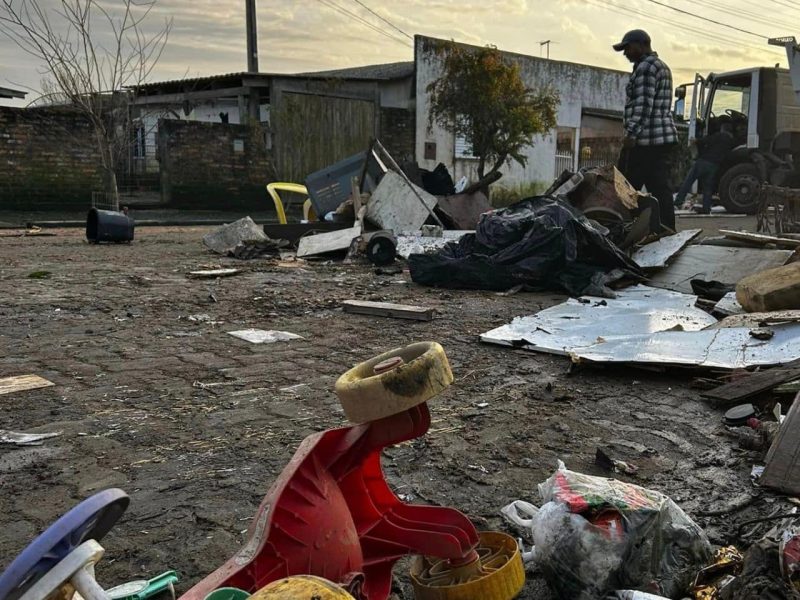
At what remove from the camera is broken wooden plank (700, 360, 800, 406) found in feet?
10.1

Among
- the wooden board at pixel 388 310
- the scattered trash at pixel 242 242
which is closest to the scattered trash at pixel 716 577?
the wooden board at pixel 388 310

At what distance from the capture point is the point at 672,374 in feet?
12.2

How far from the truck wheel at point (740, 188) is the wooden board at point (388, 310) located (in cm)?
1274

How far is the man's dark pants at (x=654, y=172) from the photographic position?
313 inches

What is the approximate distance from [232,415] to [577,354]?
6.27 feet

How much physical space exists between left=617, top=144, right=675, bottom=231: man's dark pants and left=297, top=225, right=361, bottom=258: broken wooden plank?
11.1ft

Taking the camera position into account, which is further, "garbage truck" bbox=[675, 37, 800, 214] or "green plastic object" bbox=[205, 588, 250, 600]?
"garbage truck" bbox=[675, 37, 800, 214]

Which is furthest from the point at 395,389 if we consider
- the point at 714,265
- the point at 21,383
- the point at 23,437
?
the point at 714,265

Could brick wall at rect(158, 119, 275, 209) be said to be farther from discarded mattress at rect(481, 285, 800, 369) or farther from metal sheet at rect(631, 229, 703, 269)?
discarded mattress at rect(481, 285, 800, 369)

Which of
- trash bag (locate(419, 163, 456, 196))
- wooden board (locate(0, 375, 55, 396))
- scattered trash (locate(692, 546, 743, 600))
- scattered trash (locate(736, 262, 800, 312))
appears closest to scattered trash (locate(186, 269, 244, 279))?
wooden board (locate(0, 375, 55, 396))

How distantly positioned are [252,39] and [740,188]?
14989 millimetres

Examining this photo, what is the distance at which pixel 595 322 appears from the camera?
15.9ft

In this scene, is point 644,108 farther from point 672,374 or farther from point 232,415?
point 232,415

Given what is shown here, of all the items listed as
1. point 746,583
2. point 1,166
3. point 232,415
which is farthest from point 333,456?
point 1,166
